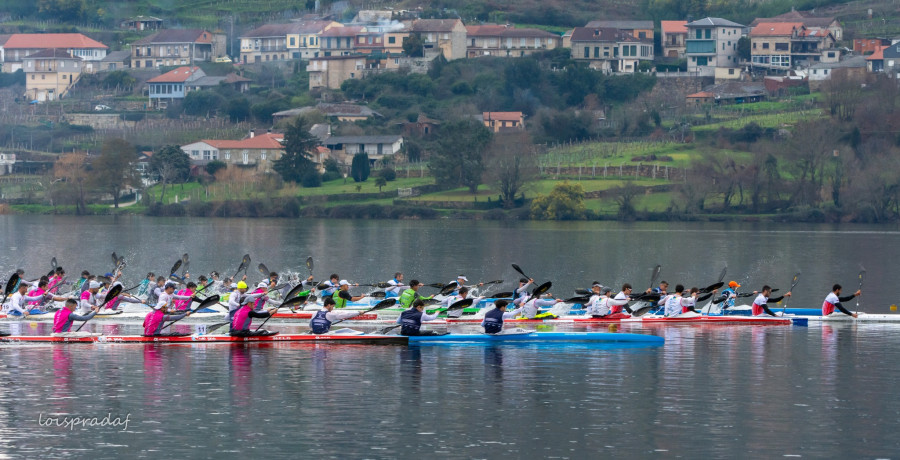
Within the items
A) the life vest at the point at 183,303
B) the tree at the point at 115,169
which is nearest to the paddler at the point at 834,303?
the life vest at the point at 183,303

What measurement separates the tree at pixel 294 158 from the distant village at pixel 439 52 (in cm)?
2131

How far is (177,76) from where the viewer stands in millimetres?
174375

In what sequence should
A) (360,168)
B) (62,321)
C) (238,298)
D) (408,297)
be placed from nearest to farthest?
(62,321), (238,298), (408,297), (360,168)

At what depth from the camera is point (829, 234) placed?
324 feet

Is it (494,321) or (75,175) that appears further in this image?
(75,175)

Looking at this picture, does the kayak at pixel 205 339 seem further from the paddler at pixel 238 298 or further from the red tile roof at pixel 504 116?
the red tile roof at pixel 504 116

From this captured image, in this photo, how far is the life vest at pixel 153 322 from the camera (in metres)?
35.7

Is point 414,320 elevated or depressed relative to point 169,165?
depressed

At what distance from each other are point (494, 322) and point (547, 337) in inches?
66.9

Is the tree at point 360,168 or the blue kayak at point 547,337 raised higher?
the tree at point 360,168

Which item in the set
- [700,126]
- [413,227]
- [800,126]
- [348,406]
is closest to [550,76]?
[700,126]

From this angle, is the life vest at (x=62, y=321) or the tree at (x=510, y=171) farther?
the tree at (x=510, y=171)

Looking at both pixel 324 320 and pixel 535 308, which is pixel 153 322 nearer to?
A: pixel 324 320

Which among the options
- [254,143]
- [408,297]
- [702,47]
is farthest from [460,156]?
[408,297]
